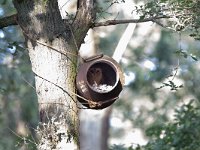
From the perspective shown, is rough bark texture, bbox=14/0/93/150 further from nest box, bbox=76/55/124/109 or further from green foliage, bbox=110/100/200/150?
green foliage, bbox=110/100/200/150

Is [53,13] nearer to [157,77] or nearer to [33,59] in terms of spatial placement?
[33,59]

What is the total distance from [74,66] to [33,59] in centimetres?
31

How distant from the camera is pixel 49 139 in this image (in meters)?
4.19

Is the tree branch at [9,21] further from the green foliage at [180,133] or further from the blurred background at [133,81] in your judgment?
the blurred background at [133,81]

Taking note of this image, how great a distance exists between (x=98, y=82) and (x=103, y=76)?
6cm

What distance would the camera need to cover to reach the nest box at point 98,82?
14.4 feet

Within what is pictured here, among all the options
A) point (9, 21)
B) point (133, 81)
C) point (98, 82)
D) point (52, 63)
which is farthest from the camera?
point (133, 81)

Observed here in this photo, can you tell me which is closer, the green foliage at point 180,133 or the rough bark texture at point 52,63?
the rough bark texture at point 52,63

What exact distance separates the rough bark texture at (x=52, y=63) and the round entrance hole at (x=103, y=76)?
0.23 m

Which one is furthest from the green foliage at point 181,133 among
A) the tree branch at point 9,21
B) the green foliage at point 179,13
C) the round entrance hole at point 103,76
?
the tree branch at point 9,21

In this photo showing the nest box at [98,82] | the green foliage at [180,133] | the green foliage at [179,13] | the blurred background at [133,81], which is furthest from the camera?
the blurred background at [133,81]

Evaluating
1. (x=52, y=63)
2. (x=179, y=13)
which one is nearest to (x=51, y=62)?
(x=52, y=63)

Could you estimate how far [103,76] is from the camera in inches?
183

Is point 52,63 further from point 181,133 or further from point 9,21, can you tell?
point 181,133
